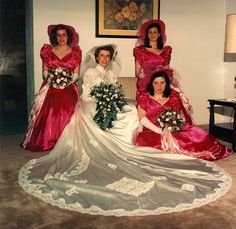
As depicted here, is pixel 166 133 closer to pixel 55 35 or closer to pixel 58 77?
pixel 58 77

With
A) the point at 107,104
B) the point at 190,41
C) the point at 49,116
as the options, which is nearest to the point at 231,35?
the point at 190,41

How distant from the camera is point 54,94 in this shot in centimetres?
501

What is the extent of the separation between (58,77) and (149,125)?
1.47m

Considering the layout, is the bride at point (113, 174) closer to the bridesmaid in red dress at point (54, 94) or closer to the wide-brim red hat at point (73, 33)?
the bridesmaid in red dress at point (54, 94)

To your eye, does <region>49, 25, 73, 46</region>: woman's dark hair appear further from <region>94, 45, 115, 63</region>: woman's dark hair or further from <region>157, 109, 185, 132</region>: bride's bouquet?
<region>157, 109, 185, 132</region>: bride's bouquet

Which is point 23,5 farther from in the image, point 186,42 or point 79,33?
point 186,42

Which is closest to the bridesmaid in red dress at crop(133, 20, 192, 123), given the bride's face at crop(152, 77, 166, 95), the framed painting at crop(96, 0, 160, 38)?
the framed painting at crop(96, 0, 160, 38)

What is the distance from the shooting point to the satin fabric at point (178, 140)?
437cm

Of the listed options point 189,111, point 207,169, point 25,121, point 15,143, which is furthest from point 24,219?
point 25,121

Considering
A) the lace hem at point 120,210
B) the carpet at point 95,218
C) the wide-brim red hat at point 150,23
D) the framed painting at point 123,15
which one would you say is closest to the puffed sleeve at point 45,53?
the framed painting at point 123,15

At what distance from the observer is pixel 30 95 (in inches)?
230

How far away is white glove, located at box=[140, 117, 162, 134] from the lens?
14.5 feet

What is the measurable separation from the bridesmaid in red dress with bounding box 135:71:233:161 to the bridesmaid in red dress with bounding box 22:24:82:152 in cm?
105

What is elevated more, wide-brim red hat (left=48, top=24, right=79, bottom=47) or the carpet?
wide-brim red hat (left=48, top=24, right=79, bottom=47)
